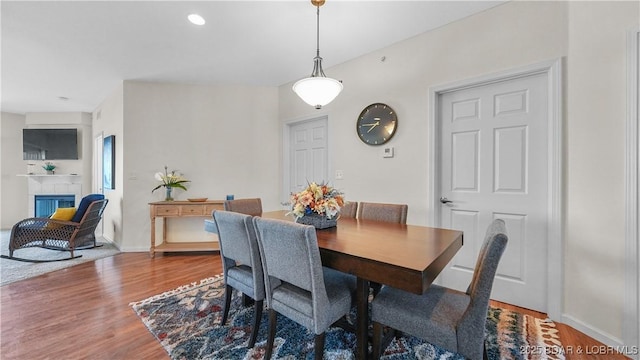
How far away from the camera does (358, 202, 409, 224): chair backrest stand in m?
2.22

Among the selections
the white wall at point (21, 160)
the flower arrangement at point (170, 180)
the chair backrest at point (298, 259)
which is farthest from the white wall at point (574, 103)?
the white wall at point (21, 160)

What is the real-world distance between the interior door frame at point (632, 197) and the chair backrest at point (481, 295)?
1.28 meters

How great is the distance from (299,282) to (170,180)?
3381mm

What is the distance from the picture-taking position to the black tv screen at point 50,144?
5.64 metres

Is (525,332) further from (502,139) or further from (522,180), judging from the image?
(502,139)

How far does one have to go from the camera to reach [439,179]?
262cm

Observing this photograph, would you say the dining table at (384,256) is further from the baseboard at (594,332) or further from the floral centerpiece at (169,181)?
the floral centerpiece at (169,181)

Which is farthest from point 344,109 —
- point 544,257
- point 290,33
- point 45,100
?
point 45,100

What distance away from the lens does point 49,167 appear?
222 inches

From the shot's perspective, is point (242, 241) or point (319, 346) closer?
point (319, 346)

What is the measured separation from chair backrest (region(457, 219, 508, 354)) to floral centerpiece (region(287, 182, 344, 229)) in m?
0.92

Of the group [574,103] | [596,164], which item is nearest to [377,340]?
[596,164]

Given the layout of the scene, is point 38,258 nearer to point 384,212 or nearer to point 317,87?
point 317,87

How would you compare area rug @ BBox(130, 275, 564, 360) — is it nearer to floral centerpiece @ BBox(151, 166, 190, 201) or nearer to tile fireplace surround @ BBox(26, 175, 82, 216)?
floral centerpiece @ BBox(151, 166, 190, 201)
